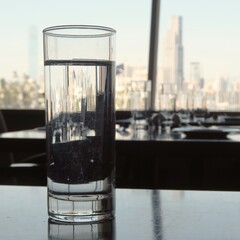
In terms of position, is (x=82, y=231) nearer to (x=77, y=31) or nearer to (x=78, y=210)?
(x=78, y=210)

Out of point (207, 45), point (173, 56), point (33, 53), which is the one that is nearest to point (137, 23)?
point (173, 56)

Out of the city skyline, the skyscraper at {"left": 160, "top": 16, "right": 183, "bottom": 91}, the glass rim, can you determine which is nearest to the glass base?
the glass rim

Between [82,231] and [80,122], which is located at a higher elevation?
[80,122]

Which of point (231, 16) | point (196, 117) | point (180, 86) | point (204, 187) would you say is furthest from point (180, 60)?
point (204, 187)

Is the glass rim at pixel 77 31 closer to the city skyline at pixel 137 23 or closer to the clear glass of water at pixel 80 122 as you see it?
the clear glass of water at pixel 80 122

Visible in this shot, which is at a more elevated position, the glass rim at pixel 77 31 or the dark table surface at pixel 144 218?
the glass rim at pixel 77 31

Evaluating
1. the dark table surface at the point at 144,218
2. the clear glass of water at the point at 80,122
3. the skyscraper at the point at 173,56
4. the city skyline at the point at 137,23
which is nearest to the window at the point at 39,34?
the city skyline at the point at 137,23

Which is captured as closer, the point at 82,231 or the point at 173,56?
the point at 82,231
